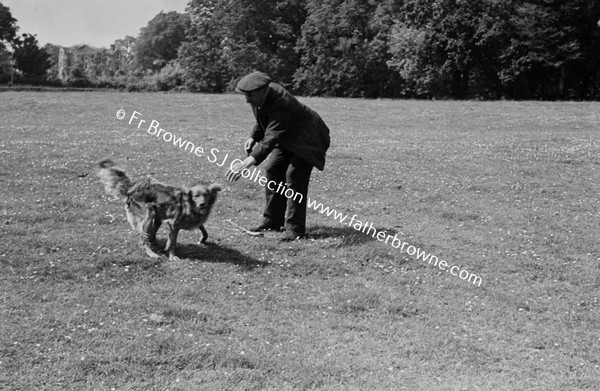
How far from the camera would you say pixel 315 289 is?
26.5 feet

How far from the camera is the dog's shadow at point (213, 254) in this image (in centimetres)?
879

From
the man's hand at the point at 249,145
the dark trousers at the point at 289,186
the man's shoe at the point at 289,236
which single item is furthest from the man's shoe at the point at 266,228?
the man's hand at the point at 249,145

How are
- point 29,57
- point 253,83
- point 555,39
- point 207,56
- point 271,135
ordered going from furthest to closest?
point 29,57 → point 207,56 → point 555,39 → point 271,135 → point 253,83

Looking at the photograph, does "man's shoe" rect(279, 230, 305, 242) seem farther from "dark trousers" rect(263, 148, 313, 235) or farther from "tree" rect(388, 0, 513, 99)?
"tree" rect(388, 0, 513, 99)

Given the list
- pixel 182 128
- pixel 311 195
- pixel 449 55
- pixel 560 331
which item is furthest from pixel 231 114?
pixel 449 55

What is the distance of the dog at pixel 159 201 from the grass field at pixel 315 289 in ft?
1.78

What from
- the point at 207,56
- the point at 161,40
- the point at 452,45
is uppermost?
the point at 161,40

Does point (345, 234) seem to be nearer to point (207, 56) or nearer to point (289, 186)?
point (289, 186)

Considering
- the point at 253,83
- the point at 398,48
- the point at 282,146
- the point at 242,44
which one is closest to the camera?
the point at 253,83

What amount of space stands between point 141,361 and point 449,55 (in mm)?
57025

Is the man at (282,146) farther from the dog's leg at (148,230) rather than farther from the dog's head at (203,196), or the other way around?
the dog's leg at (148,230)

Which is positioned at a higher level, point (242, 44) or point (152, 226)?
point (242, 44)

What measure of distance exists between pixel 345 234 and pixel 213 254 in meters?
2.64

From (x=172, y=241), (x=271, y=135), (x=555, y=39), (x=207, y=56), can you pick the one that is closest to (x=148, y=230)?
(x=172, y=241)
